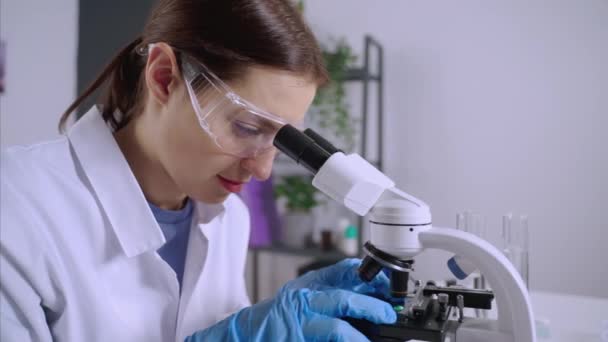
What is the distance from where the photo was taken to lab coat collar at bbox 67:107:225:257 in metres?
0.76

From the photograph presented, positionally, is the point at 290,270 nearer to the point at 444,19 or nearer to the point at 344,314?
the point at 444,19

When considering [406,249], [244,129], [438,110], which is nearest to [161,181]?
[244,129]

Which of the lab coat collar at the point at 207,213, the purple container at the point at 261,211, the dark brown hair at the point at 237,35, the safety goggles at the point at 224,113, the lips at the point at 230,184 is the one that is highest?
the dark brown hair at the point at 237,35

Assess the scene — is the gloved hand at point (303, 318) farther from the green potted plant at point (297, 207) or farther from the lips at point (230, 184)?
the green potted plant at point (297, 207)

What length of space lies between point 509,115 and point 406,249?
1268 millimetres

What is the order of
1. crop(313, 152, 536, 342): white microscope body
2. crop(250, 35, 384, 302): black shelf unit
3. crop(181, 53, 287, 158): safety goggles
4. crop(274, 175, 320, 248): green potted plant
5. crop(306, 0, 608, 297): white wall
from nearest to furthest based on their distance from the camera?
crop(313, 152, 536, 342): white microscope body → crop(181, 53, 287, 158): safety goggles → crop(306, 0, 608, 297): white wall → crop(250, 35, 384, 302): black shelf unit → crop(274, 175, 320, 248): green potted plant

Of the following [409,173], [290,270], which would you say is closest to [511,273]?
[409,173]

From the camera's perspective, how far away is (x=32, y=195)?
68cm

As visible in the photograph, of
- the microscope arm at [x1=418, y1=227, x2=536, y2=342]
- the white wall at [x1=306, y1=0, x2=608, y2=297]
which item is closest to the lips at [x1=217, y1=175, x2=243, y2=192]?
the microscope arm at [x1=418, y1=227, x2=536, y2=342]

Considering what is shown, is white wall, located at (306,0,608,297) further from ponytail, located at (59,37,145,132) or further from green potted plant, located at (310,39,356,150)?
ponytail, located at (59,37,145,132)

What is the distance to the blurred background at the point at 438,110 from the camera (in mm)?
998

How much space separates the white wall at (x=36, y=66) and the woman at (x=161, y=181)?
6.5 inches

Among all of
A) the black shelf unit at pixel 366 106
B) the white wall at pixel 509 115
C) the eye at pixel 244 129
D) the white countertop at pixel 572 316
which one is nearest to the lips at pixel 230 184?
the eye at pixel 244 129

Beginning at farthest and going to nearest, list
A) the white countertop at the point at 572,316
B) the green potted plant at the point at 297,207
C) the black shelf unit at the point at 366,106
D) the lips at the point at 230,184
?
the green potted plant at the point at 297,207, the black shelf unit at the point at 366,106, the white countertop at the point at 572,316, the lips at the point at 230,184
